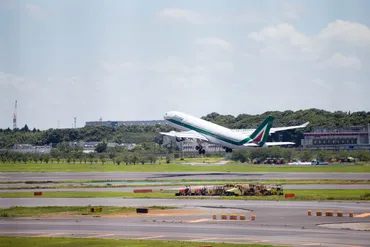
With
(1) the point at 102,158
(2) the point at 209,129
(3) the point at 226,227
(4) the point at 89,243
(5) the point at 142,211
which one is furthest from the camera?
(1) the point at 102,158

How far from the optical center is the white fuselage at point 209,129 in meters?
141

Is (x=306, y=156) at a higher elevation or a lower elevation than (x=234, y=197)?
higher

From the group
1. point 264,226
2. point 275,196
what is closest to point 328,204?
point 275,196

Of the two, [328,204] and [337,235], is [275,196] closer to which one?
[328,204]

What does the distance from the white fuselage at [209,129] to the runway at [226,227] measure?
6765 centimetres

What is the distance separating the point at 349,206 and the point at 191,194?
2389 cm

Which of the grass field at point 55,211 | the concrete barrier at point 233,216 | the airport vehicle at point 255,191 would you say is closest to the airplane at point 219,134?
the airport vehicle at point 255,191

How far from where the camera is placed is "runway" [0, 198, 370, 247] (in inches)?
1922

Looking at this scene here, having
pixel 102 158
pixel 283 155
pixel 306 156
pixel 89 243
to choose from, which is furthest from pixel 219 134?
pixel 89 243

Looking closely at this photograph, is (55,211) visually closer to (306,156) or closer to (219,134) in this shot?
(219,134)

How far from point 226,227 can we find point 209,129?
304 feet

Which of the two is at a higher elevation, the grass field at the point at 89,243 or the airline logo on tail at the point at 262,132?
the airline logo on tail at the point at 262,132

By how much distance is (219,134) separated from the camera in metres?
144

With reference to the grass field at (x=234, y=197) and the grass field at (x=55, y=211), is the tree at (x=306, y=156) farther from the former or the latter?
the grass field at (x=55, y=211)
